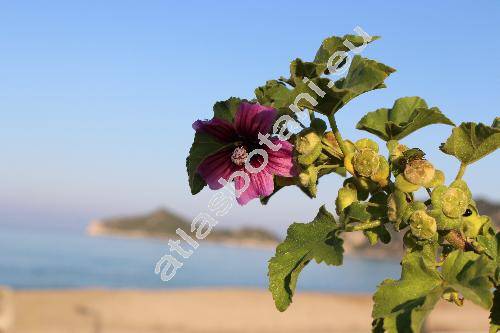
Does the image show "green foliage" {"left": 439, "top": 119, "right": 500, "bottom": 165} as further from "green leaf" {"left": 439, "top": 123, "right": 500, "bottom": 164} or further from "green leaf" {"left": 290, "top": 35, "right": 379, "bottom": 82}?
"green leaf" {"left": 290, "top": 35, "right": 379, "bottom": 82}

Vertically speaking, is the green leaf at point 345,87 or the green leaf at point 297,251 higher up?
the green leaf at point 345,87

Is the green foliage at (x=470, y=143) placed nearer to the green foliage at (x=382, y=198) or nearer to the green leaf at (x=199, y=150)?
the green foliage at (x=382, y=198)

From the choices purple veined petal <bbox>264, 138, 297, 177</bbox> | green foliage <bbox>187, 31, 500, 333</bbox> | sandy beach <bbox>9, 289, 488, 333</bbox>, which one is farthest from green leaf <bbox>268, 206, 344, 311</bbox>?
sandy beach <bbox>9, 289, 488, 333</bbox>

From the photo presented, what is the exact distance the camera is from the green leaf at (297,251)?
4.12ft

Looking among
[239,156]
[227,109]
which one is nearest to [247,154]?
[239,156]

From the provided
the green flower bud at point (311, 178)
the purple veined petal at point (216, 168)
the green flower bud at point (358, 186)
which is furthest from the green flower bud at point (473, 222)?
the purple veined petal at point (216, 168)

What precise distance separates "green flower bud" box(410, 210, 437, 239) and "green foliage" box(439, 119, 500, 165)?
31cm

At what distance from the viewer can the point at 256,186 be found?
4.82 ft

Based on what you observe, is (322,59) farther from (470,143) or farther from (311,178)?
(470,143)

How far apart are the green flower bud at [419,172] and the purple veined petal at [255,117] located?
31 cm

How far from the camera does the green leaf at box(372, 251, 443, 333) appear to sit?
44.1 inches

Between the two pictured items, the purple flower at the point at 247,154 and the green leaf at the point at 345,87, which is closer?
the green leaf at the point at 345,87

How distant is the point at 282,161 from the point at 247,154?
108mm

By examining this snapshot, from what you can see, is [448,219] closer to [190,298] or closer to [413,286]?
[413,286]
